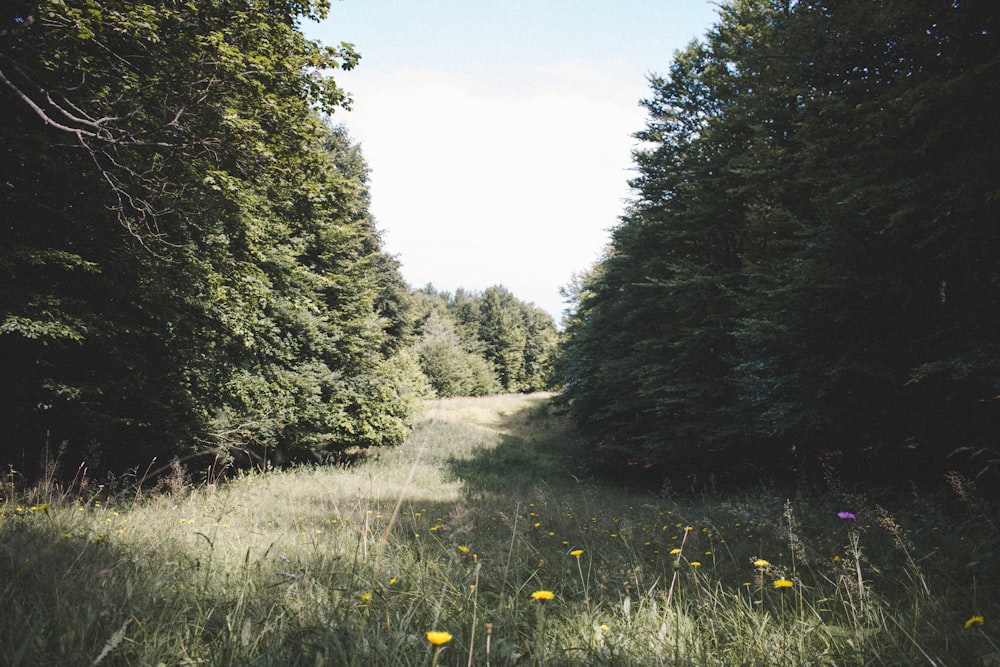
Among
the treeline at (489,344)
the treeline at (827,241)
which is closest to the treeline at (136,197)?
the treeline at (827,241)

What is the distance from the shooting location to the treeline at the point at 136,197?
552 cm

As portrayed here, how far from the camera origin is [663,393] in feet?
42.2

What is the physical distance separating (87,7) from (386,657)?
24.6 ft

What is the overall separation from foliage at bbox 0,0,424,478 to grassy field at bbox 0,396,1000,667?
1.81 metres

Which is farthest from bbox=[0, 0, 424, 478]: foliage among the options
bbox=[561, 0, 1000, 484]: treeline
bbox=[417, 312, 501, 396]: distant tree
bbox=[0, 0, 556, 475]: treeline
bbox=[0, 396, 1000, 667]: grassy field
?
bbox=[417, 312, 501, 396]: distant tree

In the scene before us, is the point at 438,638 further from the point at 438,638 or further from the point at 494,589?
the point at 494,589

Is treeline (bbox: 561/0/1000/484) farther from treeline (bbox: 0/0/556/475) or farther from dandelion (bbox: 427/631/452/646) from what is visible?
treeline (bbox: 0/0/556/475)

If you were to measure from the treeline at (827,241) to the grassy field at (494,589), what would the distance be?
178cm

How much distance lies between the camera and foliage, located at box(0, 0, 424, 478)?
5.52 m

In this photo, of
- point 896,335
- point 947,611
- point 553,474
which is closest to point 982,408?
point 896,335

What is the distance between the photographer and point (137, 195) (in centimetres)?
615

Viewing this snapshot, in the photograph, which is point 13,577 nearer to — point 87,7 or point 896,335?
point 87,7

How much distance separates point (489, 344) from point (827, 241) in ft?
169

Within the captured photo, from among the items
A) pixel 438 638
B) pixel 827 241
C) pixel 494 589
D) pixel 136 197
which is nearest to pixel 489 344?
pixel 827 241
